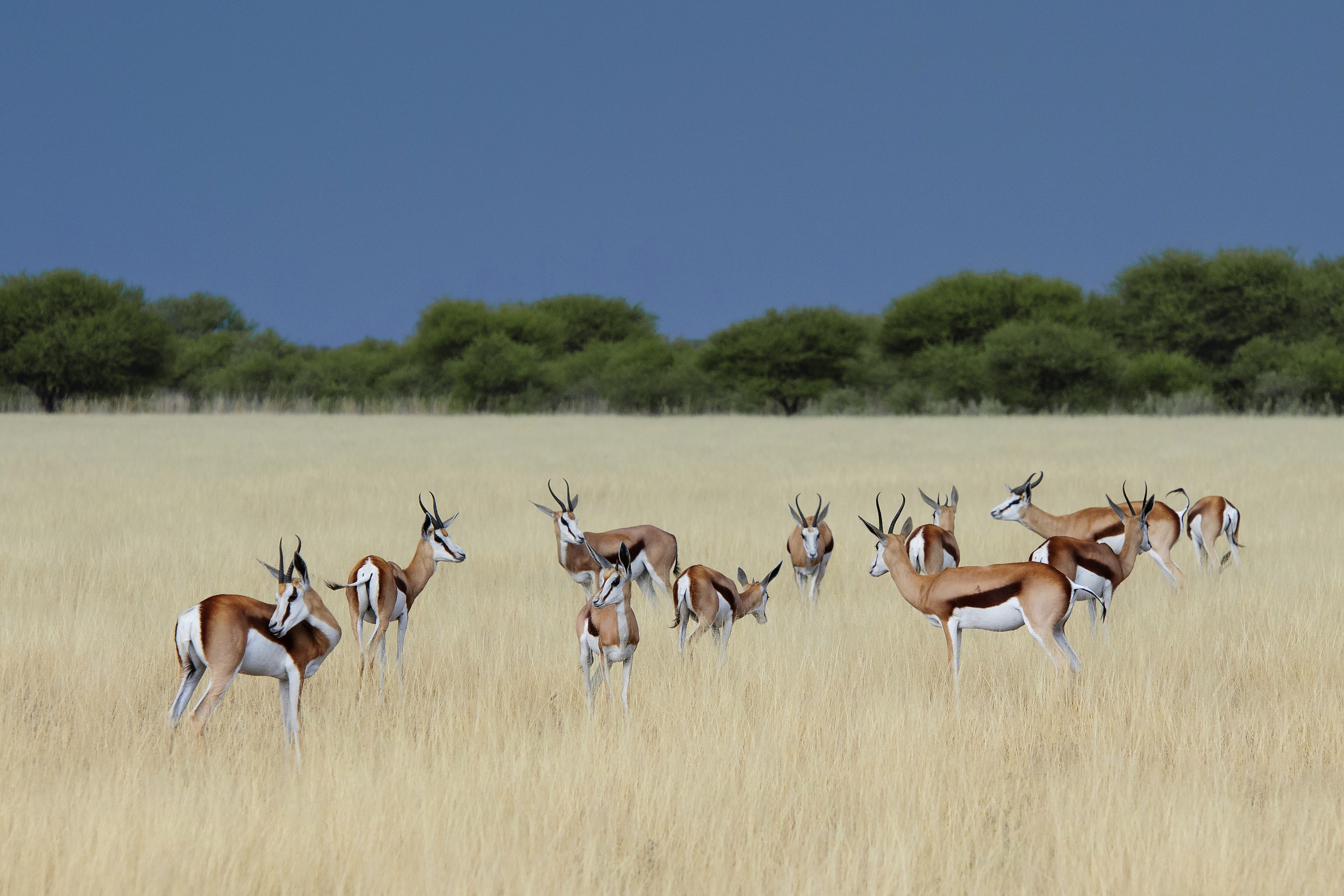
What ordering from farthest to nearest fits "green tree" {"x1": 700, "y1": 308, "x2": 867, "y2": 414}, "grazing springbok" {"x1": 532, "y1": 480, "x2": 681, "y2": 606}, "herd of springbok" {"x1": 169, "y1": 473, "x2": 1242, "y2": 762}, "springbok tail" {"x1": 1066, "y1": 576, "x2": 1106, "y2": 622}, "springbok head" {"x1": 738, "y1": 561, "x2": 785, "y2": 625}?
1. "green tree" {"x1": 700, "y1": 308, "x2": 867, "y2": 414}
2. "grazing springbok" {"x1": 532, "y1": 480, "x2": 681, "y2": 606}
3. "springbok head" {"x1": 738, "y1": 561, "x2": 785, "y2": 625}
4. "springbok tail" {"x1": 1066, "y1": 576, "x2": 1106, "y2": 622}
5. "herd of springbok" {"x1": 169, "y1": 473, "x2": 1242, "y2": 762}

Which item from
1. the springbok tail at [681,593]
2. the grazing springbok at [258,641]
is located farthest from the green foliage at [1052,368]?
the grazing springbok at [258,641]

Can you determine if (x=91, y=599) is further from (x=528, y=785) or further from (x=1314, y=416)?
(x=1314, y=416)

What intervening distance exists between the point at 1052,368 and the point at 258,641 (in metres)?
57.6

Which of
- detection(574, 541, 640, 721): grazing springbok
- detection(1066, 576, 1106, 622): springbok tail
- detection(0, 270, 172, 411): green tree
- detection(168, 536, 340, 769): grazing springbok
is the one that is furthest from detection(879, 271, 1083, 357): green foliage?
detection(168, 536, 340, 769): grazing springbok

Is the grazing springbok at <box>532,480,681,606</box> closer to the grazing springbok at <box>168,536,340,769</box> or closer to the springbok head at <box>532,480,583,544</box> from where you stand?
the springbok head at <box>532,480,583,544</box>

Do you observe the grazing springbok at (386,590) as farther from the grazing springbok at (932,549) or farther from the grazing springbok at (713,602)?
the grazing springbok at (932,549)

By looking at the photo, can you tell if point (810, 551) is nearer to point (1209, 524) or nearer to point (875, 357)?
point (1209, 524)

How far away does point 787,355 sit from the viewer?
212ft

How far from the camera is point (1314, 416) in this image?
51062 millimetres

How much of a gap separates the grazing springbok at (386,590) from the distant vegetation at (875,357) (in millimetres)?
52323

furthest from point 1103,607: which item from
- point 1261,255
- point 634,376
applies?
point 1261,255

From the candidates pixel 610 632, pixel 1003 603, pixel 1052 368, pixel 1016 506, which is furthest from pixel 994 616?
pixel 1052 368

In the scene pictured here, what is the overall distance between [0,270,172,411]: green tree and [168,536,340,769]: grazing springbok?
60.2 meters

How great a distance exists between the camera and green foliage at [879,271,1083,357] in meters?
69.5
